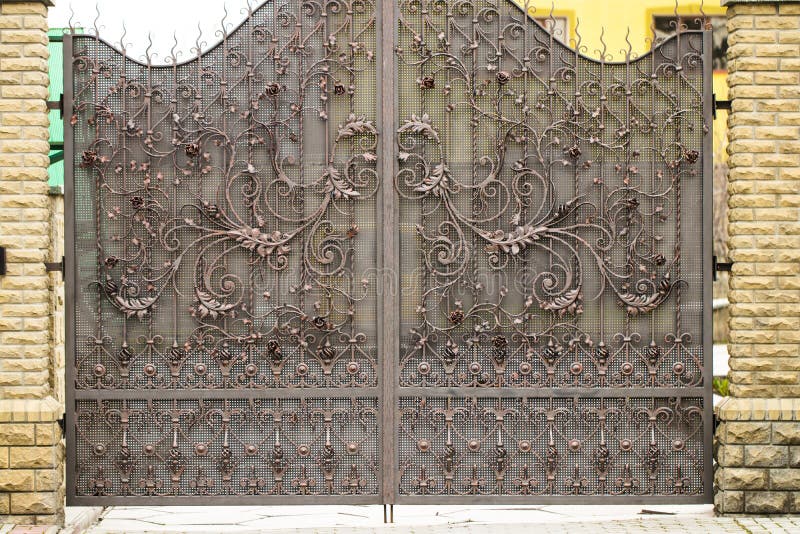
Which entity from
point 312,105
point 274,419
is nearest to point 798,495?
→ point 274,419

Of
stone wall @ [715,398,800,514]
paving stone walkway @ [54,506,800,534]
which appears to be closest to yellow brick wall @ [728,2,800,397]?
stone wall @ [715,398,800,514]

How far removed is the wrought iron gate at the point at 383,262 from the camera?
257 inches

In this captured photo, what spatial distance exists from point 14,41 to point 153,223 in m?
1.34

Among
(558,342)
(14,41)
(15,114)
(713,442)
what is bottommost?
(713,442)

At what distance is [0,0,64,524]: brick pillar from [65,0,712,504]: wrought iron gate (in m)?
0.30

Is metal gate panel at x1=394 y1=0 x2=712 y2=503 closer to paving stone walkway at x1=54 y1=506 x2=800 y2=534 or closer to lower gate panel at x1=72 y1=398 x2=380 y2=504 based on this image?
paving stone walkway at x1=54 y1=506 x2=800 y2=534

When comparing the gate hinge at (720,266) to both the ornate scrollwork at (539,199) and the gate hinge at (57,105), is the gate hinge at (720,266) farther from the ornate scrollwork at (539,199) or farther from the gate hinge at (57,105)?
the gate hinge at (57,105)

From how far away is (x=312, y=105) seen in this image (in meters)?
6.58

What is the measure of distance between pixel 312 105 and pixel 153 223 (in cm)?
124

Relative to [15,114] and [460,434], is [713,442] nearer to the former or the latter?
[460,434]

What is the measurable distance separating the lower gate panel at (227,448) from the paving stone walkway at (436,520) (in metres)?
0.16

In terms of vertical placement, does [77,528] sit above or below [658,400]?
below

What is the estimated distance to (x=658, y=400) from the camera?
6598 millimetres

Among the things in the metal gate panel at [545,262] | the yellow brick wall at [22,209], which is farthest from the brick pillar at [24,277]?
the metal gate panel at [545,262]
